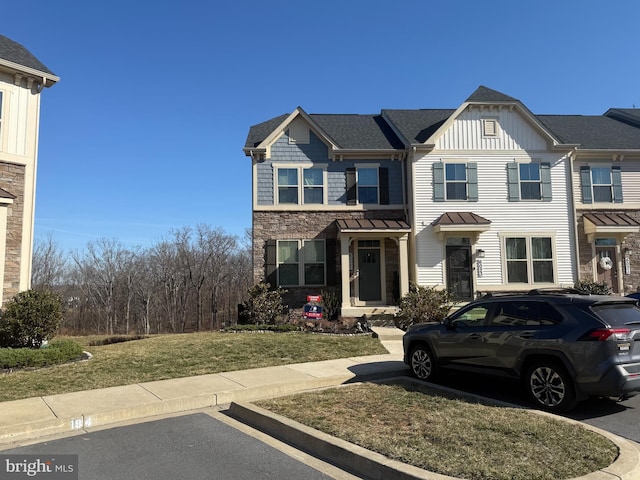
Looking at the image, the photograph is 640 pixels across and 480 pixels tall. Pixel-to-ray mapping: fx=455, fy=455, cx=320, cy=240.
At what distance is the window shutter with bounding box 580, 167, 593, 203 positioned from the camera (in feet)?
65.3

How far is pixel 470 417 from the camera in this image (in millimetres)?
5801

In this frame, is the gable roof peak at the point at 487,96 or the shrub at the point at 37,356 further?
the gable roof peak at the point at 487,96

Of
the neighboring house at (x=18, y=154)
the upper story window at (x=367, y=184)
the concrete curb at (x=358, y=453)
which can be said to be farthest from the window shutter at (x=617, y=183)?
the neighboring house at (x=18, y=154)

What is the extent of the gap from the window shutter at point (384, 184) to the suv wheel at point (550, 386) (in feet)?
43.4

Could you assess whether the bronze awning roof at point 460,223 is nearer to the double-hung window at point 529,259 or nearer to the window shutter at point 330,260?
the double-hung window at point 529,259

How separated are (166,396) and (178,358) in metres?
3.29

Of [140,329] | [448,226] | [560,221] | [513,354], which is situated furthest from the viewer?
[140,329]

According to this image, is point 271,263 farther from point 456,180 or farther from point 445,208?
point 456,180

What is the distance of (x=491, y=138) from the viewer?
19328 mm

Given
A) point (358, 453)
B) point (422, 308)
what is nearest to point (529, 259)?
point (422, 308)

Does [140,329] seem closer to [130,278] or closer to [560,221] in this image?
[130,278]

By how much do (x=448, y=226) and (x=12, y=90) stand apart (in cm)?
1556

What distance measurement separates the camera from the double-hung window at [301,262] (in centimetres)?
1883

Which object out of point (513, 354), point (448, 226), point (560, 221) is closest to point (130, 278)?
Result: point (448, 226)
